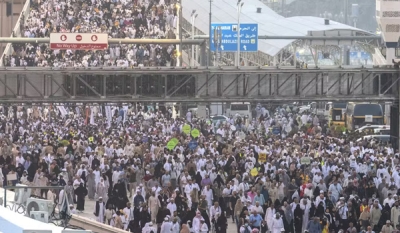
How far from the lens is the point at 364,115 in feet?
192

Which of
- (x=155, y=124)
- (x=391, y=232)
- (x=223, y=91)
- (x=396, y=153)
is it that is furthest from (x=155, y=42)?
(x=391, y=232)

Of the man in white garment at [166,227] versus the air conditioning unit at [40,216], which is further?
the man in white garment at [166,227]

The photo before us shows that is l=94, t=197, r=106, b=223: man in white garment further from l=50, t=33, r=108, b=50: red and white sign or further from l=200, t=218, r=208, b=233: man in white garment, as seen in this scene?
l=50, t=33, r=108, b=50: red and white sign

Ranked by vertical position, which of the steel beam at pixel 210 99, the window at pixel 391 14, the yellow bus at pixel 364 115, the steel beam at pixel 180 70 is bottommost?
the yellow bus at pixel 364 115

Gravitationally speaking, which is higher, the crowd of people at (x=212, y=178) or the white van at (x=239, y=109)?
the white van at (x=239, y=109)

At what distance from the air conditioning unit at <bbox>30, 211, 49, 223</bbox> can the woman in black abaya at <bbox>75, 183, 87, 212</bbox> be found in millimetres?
17796

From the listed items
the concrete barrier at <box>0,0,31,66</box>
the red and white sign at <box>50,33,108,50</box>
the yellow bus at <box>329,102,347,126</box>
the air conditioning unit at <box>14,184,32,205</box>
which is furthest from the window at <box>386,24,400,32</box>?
the air conditioning unit at <box>14,184,32,205</box>

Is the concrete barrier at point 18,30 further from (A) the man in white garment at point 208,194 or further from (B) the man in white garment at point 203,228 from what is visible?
(B) the man in white garment at point 203,228

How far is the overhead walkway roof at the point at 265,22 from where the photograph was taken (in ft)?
260

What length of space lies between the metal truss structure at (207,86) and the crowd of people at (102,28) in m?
12.9

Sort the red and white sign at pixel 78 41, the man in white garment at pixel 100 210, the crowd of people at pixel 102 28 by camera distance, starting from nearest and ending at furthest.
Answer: the man in white garment at pixel 100 210 → the red and white sign at pixel 78 41 → the crowd of people at pixel 102 28

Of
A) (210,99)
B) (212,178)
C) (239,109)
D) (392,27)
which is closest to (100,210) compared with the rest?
(212,178)

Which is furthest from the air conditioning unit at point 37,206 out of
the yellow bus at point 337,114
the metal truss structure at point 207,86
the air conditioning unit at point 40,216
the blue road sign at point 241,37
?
the blue road sign at point 241,37

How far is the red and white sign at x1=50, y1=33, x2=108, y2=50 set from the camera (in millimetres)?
54281
